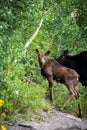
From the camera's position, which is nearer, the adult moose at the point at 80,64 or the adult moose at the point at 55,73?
the adult moose at the point at 55,73

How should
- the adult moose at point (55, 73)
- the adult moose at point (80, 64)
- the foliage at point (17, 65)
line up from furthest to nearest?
1. the adult moose at point (80, 64)
2. the adult moose at point (55, 73)
3. the foliage at point (17, 65)

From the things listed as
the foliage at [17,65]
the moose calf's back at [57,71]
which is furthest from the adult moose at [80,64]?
the moose calf's back at [57,71]

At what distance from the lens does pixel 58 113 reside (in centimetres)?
921

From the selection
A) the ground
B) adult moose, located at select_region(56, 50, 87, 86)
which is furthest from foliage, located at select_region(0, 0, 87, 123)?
adult moose, located at select_region(56, 50, 87, 86)

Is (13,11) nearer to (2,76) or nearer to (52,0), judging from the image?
(2,76)

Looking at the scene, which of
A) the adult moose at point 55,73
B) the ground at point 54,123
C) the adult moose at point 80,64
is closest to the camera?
the ground at point 54,123

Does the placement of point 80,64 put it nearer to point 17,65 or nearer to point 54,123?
point 17,65

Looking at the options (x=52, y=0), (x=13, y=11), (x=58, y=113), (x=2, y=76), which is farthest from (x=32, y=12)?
(x=52, y=0)

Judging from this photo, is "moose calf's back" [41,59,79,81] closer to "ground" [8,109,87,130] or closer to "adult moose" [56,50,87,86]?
"ground" [8,109,87,130]

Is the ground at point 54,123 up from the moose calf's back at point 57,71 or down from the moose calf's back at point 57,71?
down

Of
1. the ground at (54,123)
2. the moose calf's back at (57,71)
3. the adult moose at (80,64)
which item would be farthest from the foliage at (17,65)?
the adult moose at (80,64)

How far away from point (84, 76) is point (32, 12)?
2.80 meters

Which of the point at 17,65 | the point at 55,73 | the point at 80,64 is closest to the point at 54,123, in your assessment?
the point at 55,73

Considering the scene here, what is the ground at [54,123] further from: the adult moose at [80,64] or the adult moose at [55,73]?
the adult moose at [80,64]
